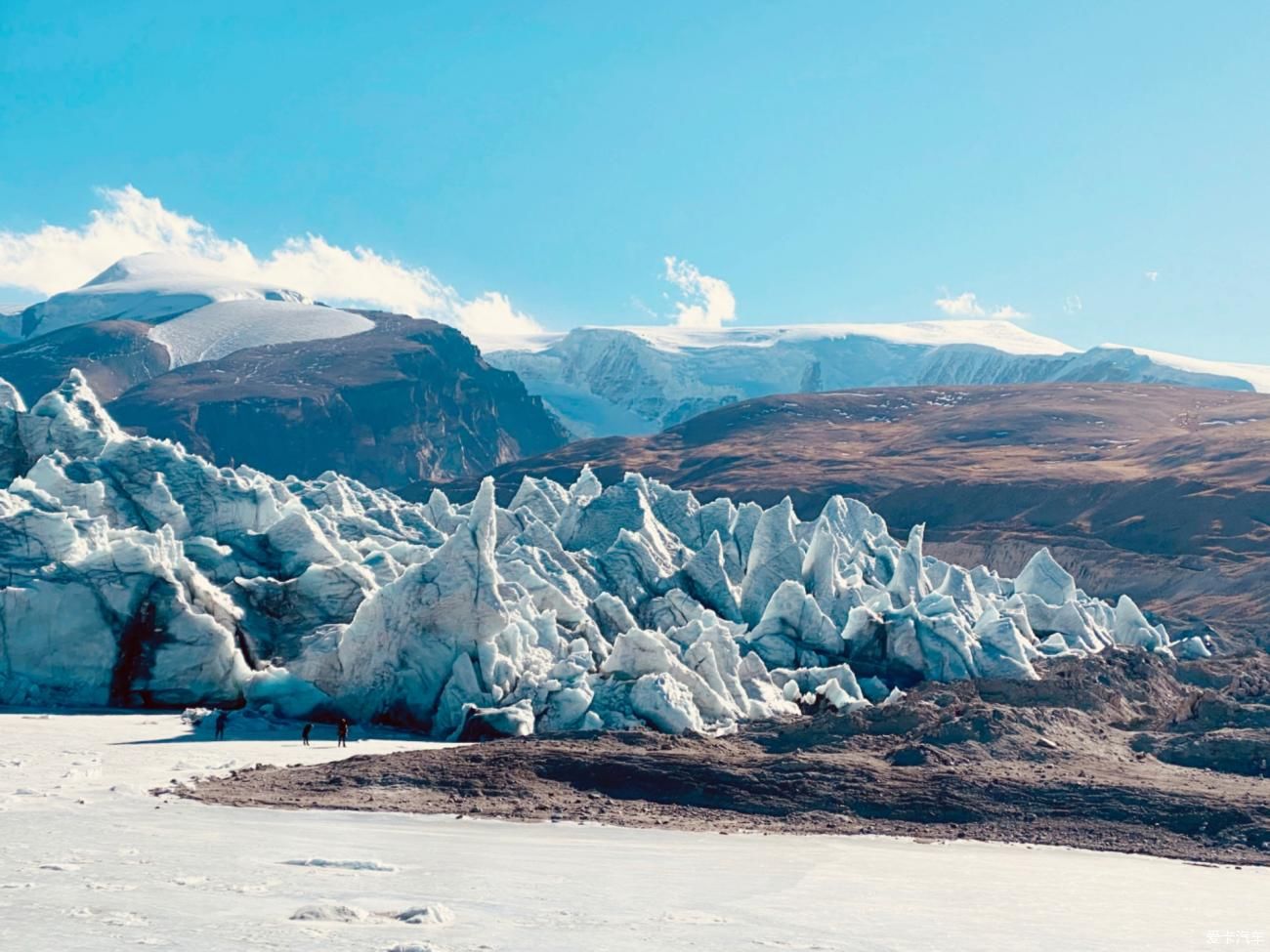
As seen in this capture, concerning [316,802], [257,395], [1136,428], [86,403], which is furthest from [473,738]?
[257,395]

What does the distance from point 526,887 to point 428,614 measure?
58.9 ft

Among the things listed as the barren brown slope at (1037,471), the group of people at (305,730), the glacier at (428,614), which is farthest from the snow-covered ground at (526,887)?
the barren brown slope at (1037,471)

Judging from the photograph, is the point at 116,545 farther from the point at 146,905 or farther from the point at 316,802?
the point at 146,905

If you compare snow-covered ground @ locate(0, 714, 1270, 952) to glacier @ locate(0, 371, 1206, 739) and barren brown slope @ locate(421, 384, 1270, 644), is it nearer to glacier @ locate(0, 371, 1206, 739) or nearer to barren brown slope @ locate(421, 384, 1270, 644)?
glacier @ locate(0, 371, 1206, 739)

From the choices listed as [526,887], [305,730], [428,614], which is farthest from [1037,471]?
[526,887]

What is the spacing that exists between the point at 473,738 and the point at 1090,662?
18.6 m

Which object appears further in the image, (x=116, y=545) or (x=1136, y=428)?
(x=1136, y=428)

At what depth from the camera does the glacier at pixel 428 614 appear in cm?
3191

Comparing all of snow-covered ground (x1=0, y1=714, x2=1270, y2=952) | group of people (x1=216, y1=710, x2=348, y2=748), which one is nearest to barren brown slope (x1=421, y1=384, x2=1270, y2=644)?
group of people (x1=216, y1=710, x2=348, y2=748)

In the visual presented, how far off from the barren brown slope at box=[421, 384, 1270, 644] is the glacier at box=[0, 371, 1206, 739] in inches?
1267

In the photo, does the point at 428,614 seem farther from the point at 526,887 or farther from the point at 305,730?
the point at 526,887

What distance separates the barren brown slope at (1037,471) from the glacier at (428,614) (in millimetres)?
32185

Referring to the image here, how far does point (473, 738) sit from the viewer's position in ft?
Result: 98.2

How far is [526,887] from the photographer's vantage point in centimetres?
1527
